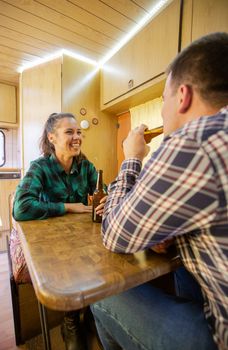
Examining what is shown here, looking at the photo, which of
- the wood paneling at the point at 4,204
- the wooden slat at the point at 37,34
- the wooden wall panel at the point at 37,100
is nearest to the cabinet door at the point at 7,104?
the wooden wall panel at the point at 37,100

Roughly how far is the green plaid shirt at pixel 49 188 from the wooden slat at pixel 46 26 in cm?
121

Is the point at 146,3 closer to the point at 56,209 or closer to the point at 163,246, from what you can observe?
the point at 56,209

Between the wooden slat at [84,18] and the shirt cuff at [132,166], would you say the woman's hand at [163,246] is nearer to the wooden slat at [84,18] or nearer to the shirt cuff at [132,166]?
the shirt cuff at [132,166]

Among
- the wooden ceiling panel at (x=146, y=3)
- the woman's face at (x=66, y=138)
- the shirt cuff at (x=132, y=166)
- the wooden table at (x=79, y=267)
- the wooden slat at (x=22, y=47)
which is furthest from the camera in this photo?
the wooden slat at (x=22, y=47)

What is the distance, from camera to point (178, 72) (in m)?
0.57

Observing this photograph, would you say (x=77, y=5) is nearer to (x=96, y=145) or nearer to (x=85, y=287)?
(x=96, y=145)

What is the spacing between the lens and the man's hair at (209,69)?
51 cm

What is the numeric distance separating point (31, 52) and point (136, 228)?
2.42 m

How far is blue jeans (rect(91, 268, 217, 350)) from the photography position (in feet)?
1.64

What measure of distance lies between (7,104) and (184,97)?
124 inches

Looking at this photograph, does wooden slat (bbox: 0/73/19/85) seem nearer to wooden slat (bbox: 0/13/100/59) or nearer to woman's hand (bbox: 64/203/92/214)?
wooden slat (bbox: 0/13/100/59)

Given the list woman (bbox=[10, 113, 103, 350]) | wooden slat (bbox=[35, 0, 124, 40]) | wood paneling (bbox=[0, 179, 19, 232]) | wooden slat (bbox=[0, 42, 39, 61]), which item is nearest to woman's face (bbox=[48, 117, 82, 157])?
woman (bbox=[10, 113, 103, 350])

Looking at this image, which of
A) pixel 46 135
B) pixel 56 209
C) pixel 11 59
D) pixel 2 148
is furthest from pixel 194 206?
pixel 2 148

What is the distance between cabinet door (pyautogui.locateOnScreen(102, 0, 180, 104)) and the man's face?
1171 millimetres
